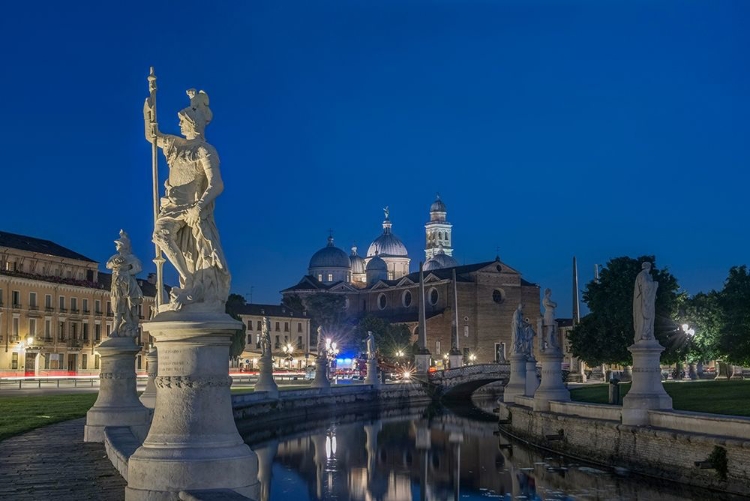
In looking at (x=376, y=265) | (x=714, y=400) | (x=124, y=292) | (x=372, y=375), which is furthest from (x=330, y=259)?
(x=124, y=292)

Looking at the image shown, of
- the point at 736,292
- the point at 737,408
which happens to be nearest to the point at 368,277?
the point at 736,292

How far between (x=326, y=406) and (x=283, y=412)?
22.9ft

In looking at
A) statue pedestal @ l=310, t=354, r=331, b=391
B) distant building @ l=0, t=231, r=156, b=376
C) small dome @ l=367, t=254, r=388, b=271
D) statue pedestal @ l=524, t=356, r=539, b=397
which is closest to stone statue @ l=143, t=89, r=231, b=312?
statue pedestal @ l=524, t=356, r=539, b=397

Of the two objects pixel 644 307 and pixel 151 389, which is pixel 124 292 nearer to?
pixel 151 389

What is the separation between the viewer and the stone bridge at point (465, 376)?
7119 cm

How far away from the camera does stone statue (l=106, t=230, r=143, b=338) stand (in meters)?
20.0

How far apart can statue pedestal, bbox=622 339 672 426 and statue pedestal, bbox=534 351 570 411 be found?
8.70m

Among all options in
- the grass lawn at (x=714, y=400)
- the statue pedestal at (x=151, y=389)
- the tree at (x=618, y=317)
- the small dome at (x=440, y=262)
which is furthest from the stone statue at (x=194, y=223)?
the small dome at (x=440, y=262)

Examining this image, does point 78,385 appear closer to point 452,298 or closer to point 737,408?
point 737,408

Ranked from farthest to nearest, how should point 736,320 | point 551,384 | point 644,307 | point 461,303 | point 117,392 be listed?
point 461,303 < point 736,320 < point 551,384 < point 644,307 < point 117,392

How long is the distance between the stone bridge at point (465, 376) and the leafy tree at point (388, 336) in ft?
131

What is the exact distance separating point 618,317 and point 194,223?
56449 mm

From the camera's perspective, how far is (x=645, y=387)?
25.3 m

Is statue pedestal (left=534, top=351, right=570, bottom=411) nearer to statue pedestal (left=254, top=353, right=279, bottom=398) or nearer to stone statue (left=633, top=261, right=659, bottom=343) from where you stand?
stone statue (left=633, top=261, right=659, bottom=343)
